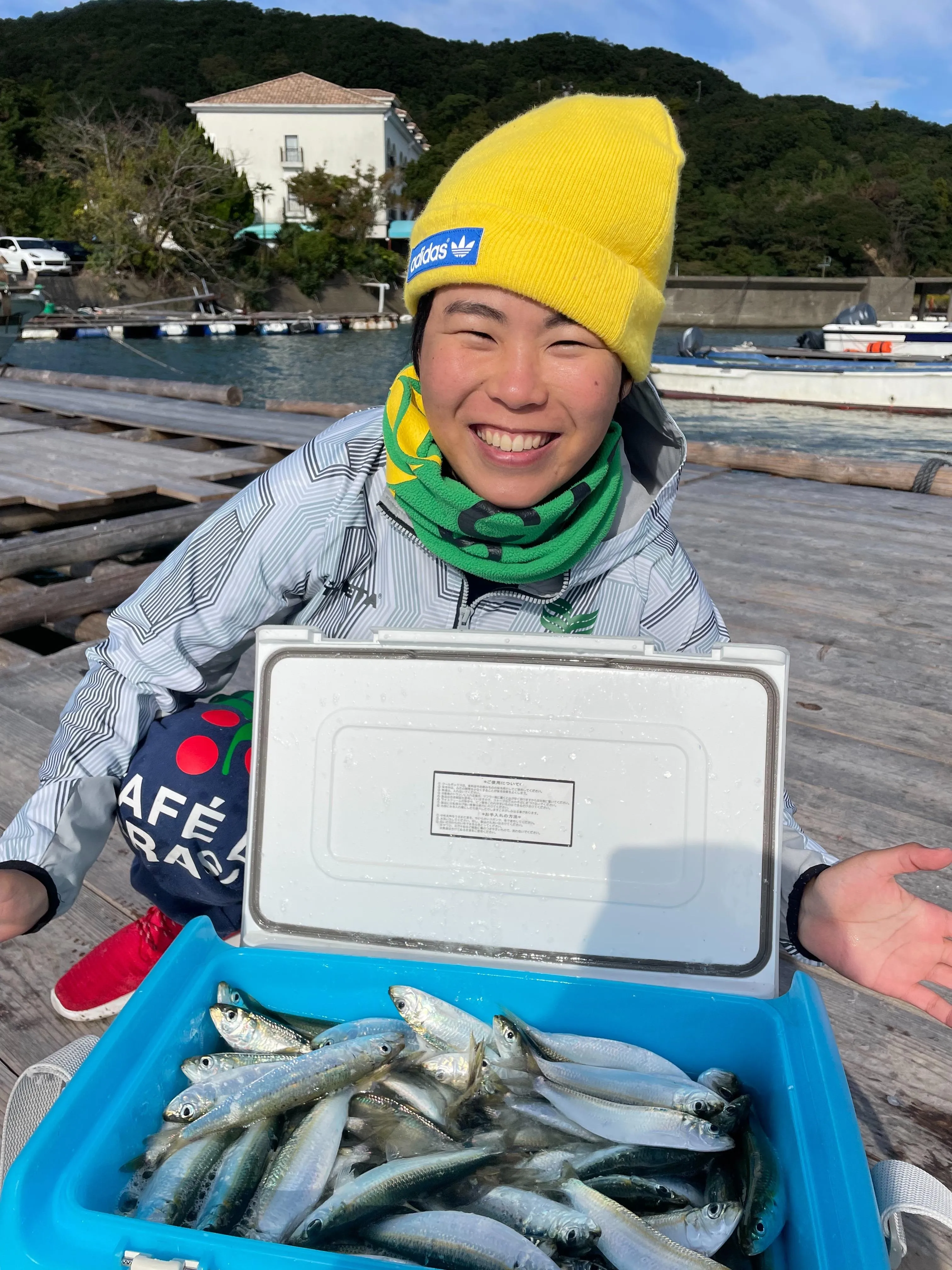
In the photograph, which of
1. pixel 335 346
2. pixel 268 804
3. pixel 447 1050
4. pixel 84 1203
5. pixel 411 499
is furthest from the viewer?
pixel 335 346

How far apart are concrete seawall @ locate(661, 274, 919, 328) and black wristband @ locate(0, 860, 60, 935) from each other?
5557 cm

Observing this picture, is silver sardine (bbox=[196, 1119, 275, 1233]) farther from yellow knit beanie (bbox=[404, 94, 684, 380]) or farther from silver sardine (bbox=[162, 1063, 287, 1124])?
yellow knit beanie (bbox=[404, 94, 684, 380])

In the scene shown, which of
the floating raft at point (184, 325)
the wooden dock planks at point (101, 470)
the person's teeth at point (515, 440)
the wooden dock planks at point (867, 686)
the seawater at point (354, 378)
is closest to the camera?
the person's teeth at point (515, 440)

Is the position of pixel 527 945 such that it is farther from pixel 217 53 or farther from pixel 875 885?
pixel 217 53

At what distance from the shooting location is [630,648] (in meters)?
1.30

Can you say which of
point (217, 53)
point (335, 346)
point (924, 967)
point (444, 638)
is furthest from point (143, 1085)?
point (217, 53)

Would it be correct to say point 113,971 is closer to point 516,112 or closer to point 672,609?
point 672,609

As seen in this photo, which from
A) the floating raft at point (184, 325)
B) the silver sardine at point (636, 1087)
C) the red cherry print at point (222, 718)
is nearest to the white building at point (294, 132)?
the floating raft at point (184, 325)

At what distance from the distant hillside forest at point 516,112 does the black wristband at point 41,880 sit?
182 feet

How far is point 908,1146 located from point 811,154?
9427 centimetres

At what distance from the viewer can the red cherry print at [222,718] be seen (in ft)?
5.63

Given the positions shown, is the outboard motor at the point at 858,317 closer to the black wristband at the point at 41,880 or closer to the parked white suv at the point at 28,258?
the black wristband at the point at 41,880

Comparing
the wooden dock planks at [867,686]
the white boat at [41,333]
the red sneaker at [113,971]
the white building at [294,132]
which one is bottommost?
the red sneaker at [113,971]

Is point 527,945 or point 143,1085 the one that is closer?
point 143,1085
